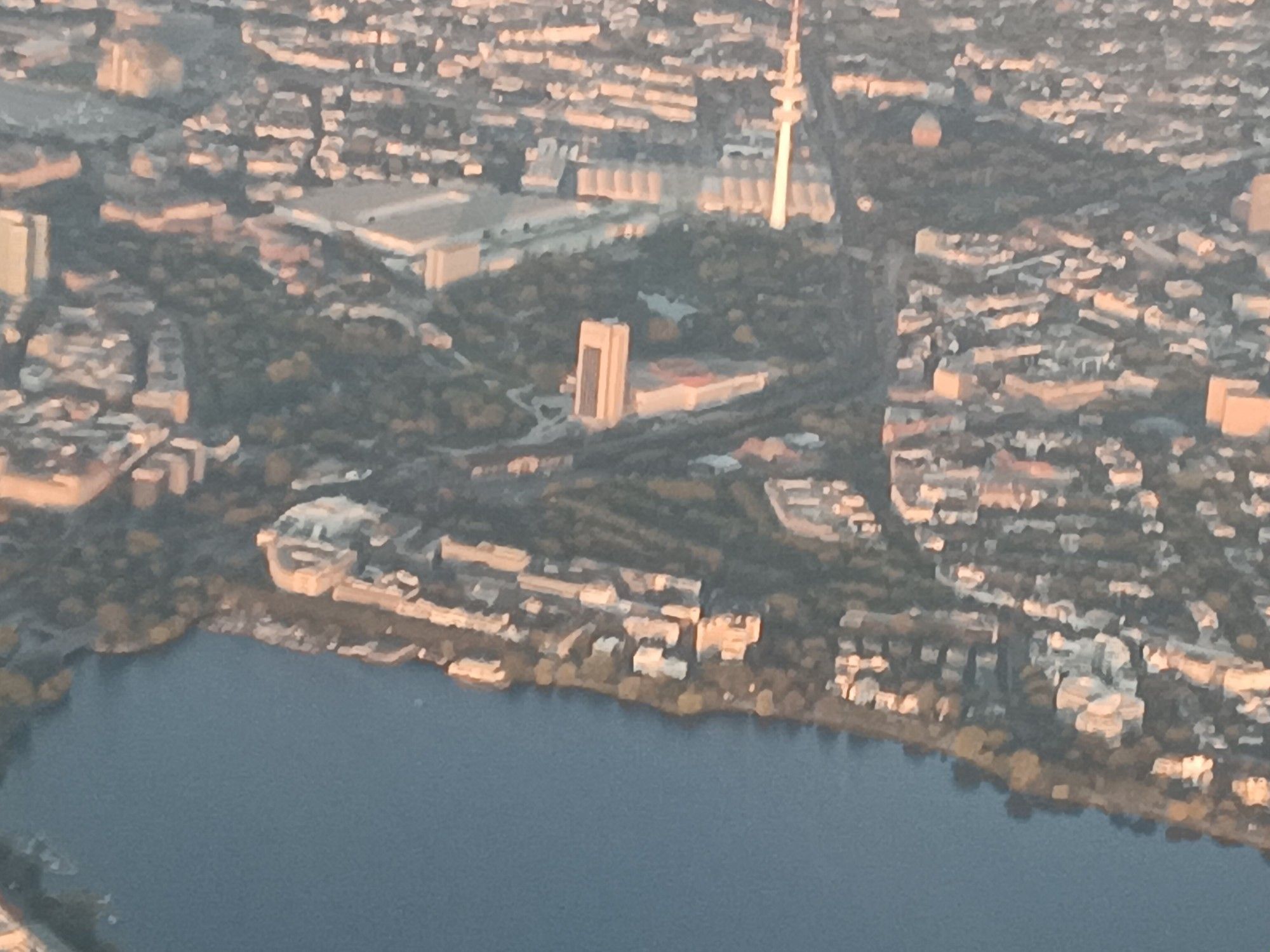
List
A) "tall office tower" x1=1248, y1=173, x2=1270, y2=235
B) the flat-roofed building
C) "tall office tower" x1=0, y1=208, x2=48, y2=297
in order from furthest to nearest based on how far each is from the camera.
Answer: "tall office tower" x1=1248, y1=173, x2=1270, y2=235 → the flat-roofed building → "tall office tower" x1=0, y1=208, x2=48, y2=297

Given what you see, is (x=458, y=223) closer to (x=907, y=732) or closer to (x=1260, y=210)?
(x=1260, y=210)

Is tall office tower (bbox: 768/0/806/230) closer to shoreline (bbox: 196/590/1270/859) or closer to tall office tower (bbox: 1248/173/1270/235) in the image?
tall office tower (bbox: 1248/173/1270/235)

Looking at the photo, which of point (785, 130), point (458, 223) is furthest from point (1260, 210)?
point (458, 223)

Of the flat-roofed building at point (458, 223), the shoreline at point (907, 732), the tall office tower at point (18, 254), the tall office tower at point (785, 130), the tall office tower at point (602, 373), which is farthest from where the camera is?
the tall office tower at point (785, 130)

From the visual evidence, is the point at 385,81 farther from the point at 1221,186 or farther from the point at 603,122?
the point at 1221,186

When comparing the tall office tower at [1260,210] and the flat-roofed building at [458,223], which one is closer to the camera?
the flat-roofed building at [458,223]

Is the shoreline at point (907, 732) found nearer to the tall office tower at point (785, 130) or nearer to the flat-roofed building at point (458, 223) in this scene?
the flat-roofed building at point (458, 223)
